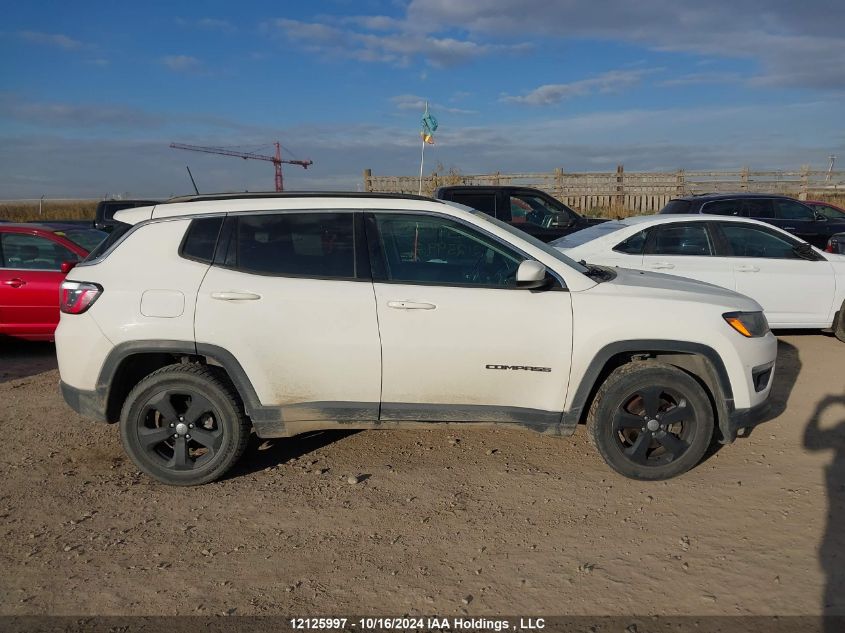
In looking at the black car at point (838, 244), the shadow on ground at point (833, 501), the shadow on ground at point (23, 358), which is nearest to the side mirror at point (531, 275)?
the shadow on ground at point (833, 501)

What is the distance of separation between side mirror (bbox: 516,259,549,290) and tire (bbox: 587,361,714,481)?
0.77m

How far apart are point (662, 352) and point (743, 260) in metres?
4.09

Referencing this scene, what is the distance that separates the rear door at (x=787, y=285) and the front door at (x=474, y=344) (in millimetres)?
4477

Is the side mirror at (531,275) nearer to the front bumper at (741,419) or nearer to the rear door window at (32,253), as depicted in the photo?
the front bumper at (741,419)

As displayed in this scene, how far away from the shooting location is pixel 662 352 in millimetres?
4336

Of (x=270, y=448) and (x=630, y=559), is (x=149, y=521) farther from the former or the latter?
(x=630, y=559)

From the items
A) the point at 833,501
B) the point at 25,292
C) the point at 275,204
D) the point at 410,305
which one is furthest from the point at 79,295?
the point at 833,501

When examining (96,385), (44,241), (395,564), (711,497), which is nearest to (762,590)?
(711,497)

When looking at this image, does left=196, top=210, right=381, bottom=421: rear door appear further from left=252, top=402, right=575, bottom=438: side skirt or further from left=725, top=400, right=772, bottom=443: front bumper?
left=725, top=400, right=772, bottom=443: front bumper

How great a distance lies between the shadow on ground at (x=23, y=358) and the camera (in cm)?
711

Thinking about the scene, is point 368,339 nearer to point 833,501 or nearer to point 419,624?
point 419,624

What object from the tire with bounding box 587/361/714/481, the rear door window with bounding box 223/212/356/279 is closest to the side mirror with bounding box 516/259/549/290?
the tire with bounding box 587/361/714/481

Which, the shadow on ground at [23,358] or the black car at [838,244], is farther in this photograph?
the black car at [838,244]

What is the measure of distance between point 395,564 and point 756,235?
640 centimetres
